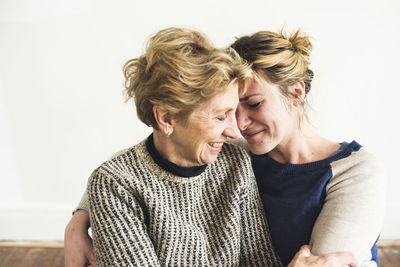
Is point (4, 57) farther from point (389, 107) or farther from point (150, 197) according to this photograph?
point (389, 107)

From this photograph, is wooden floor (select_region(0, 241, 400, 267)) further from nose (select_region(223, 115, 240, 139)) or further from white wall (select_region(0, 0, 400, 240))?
nose (select_region(223, 115, 240, 139))

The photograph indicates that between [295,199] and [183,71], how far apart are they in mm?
646

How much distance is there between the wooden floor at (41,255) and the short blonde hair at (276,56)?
5.74ft

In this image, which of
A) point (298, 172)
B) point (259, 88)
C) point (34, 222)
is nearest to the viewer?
point (259, 88)

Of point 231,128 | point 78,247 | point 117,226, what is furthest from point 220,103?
point 78,247

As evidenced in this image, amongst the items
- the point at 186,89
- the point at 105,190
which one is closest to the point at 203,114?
the point at 186,89

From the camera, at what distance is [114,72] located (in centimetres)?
246

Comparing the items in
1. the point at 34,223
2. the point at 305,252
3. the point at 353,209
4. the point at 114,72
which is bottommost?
the point at 34,223

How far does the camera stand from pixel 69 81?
8.23 feet

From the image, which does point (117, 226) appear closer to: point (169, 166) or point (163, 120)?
point (169, 166)

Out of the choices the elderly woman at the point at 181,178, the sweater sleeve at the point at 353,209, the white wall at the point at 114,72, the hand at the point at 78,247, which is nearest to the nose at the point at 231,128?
the elderly woman at the point at 181,178

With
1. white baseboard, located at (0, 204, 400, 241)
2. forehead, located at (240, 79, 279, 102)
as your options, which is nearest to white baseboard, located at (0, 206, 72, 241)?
white baseboard, located at (0, 204, 400, 241)

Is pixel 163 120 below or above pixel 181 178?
above

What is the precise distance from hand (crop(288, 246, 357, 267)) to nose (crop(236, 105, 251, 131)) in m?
0.49
